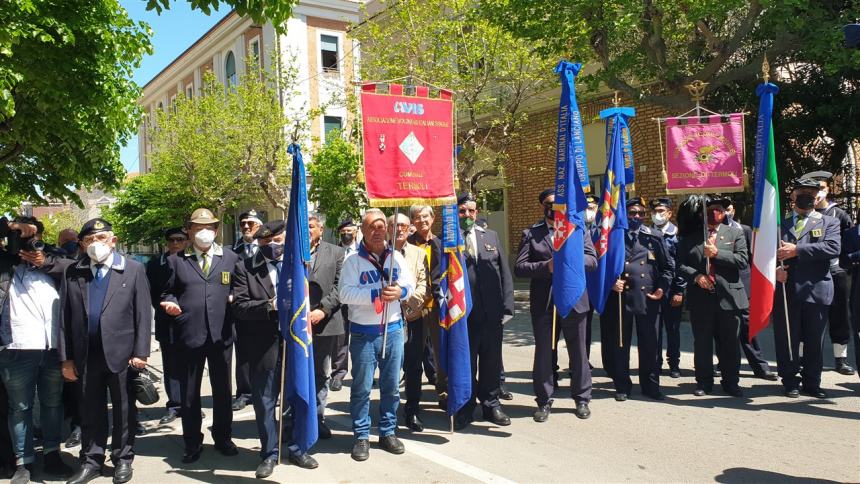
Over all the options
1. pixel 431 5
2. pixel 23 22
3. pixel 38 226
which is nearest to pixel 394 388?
pixel 38 226

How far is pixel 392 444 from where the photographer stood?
538cm

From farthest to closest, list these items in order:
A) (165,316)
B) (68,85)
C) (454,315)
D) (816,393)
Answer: (68,85), (816,393), (165,316), (454,315)

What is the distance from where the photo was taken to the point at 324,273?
5.87m

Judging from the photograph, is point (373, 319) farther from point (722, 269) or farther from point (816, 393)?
point (816, 393)

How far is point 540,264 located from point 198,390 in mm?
3273

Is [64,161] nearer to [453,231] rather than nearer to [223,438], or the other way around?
[223,438]

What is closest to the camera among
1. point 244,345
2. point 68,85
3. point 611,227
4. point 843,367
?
point 244,345

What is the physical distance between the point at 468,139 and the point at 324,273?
1039 cm

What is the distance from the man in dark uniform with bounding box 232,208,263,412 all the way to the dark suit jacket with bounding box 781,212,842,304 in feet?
17.8

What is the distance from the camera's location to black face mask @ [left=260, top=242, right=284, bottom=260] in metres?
5.49

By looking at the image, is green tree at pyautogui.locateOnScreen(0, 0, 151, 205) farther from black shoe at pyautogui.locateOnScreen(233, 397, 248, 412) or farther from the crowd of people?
black shoe at pyautogui.locateOnScreen(233, 397, 248, 412)

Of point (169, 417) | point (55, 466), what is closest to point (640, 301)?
point (169, 417)

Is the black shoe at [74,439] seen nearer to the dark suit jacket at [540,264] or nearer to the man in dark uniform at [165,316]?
the man in dark uniform at [165,316]

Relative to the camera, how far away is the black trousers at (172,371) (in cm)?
549
